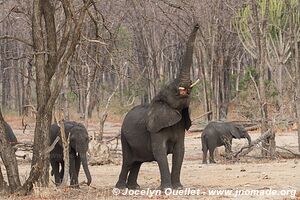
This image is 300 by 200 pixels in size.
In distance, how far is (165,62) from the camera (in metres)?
51.6

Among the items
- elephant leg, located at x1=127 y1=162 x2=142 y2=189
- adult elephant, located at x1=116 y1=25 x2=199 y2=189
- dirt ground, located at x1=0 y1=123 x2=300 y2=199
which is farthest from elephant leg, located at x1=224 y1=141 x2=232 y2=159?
adult elephant, located at x1=116 y1=25 x2=199 y2=189

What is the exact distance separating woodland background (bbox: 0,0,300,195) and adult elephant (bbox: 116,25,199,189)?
886 mm

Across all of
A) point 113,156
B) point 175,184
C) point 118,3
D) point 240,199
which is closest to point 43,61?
point 175,184

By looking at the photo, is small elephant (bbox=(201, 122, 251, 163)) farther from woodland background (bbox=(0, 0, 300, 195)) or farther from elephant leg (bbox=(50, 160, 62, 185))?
elephant leg (bbox=(50, 160, 62, 185))

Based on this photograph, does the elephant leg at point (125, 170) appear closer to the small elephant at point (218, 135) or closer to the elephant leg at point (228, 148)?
the small elephant at point (218, 135)

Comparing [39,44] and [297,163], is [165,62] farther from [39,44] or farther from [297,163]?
[39,44]

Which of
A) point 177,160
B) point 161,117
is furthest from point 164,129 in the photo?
point 177,160

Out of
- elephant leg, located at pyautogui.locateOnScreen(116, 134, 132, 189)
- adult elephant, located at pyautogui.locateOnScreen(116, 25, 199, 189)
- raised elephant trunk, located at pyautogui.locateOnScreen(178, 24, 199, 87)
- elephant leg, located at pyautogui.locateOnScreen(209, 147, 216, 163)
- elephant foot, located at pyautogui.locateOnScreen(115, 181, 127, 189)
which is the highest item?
raised elephant trunk, located at pyautogui.locateOnScreen(178, 24, 199, 87)

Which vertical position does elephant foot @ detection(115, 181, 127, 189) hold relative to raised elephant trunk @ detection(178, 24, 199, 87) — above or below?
below

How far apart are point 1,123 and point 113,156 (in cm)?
1000

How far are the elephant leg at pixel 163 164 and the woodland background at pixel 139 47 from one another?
1.52 m

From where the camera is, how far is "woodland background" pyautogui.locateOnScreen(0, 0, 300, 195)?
1266cm

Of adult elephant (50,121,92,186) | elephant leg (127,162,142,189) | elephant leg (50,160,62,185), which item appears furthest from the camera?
elephant leg (50,160,62,185)

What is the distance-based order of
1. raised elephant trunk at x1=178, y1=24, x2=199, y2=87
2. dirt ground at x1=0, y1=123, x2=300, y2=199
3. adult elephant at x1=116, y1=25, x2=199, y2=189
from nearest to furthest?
dirt ground at x1=0, y1=123, x2=300, y2=199
raised elephant trunk at x1=178, y1=24, x2=199, y2=87
adult elephant at x1=116, y1=25, x2=199, y2=189
